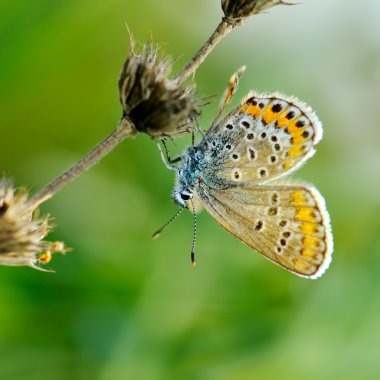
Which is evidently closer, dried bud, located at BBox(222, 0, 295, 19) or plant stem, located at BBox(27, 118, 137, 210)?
plant stem, located at BBox(27, 118, 137, 210)

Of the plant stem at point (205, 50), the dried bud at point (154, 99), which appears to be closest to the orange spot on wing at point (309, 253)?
the dried bud at point (154, 99)

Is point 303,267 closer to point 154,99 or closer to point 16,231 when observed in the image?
point 154,99

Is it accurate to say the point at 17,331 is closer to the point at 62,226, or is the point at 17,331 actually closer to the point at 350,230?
the point at 62,226

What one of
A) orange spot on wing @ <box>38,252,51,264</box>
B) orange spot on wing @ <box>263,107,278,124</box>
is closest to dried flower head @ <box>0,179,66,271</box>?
orange spot on wing @ <box>38,252,51,264</box>

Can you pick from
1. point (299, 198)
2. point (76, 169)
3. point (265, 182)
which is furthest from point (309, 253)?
point (76, 169)

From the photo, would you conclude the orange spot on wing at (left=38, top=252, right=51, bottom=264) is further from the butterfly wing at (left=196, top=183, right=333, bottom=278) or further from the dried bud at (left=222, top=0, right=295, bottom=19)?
the butterfly wing at (left=196, top=183, right=333, bottom=278)

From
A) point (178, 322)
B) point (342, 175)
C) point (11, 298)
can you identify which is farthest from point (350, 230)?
point (11, 298)
